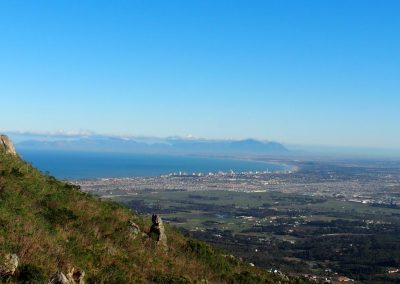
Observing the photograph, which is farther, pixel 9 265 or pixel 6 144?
pixel 6 144

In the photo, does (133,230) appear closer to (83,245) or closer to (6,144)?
(83,245)

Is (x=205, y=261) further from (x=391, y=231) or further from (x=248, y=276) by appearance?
(x=391, y=231)

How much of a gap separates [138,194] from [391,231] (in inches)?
2608

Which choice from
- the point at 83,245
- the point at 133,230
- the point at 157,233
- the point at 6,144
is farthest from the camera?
the point at 6,144

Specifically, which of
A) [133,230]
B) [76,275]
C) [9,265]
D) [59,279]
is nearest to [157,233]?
[133,230]

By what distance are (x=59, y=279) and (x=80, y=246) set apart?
2928 mm

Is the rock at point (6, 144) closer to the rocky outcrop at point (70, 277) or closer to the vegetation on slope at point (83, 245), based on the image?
the vegetation on slope at point (83, 245)

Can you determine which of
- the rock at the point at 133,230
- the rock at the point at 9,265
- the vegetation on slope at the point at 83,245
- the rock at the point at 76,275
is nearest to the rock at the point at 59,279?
the vegetation on slope at the point at 83,245

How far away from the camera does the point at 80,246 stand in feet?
36.2

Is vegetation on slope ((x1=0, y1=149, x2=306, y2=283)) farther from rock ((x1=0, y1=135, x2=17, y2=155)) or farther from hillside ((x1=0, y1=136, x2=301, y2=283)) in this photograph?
rock ((x1=0, y1=135, x2=17, y2=155))

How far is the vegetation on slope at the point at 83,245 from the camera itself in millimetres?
9211

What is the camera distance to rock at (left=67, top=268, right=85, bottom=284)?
8736 millimetres

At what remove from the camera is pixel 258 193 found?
478 feet

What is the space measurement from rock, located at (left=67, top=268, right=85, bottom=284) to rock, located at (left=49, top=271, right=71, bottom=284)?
0.36 metres
